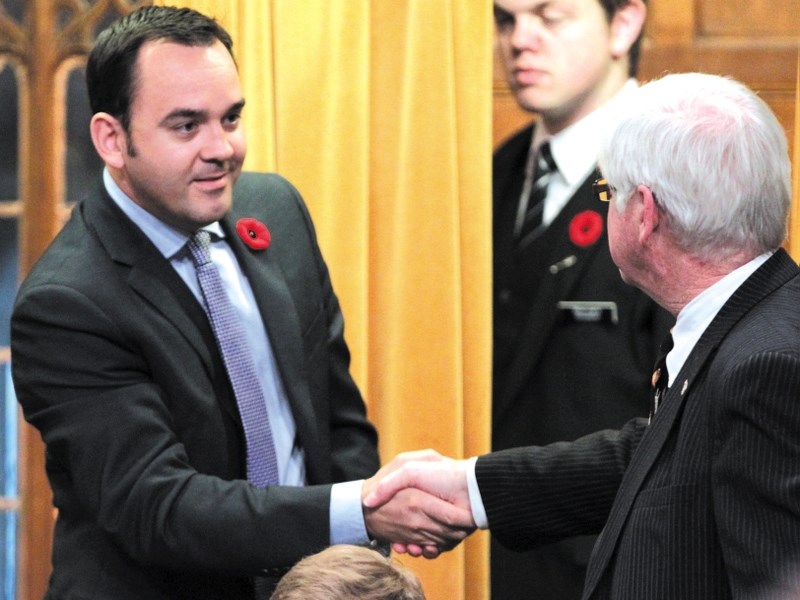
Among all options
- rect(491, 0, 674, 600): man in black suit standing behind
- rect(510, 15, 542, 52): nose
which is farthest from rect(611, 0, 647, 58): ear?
rect(510, 15, 542, 52): nose

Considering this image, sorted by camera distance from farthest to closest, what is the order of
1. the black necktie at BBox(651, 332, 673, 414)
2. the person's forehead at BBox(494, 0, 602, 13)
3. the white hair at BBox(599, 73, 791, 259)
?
1. the person's forehead at BBox(494, 0, 602, 13)
2. the black necktie at BBox(651, 332, 673, 414)
3. the white hair at BBox(599, 73, 791, 259)

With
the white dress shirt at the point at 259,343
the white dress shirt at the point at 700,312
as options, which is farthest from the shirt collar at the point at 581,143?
the white dress shirt at the point at 700,312

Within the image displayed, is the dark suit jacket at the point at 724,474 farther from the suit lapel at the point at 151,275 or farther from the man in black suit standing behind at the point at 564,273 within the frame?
the man in black suit standing behind at the point at 564,273

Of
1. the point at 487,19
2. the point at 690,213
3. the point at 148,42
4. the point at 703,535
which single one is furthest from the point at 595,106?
the point at 703,535

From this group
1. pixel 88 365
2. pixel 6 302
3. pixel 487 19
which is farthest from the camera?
pixel 6 302

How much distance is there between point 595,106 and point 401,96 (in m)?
0.45

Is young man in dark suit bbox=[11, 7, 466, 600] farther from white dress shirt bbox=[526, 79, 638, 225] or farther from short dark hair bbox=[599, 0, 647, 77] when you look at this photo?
short dark hair bbox=[599, 0, 647, 77]

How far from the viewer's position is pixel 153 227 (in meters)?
2.32

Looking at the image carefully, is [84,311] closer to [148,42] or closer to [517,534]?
[148,42]

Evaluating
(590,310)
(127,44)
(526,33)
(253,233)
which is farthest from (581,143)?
(127,44)

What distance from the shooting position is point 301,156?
9.89ft

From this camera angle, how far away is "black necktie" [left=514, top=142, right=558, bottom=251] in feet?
9.91

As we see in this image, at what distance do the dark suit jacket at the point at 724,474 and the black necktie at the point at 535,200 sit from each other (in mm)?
1301

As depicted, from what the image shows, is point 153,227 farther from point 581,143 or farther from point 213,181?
point 581,143
